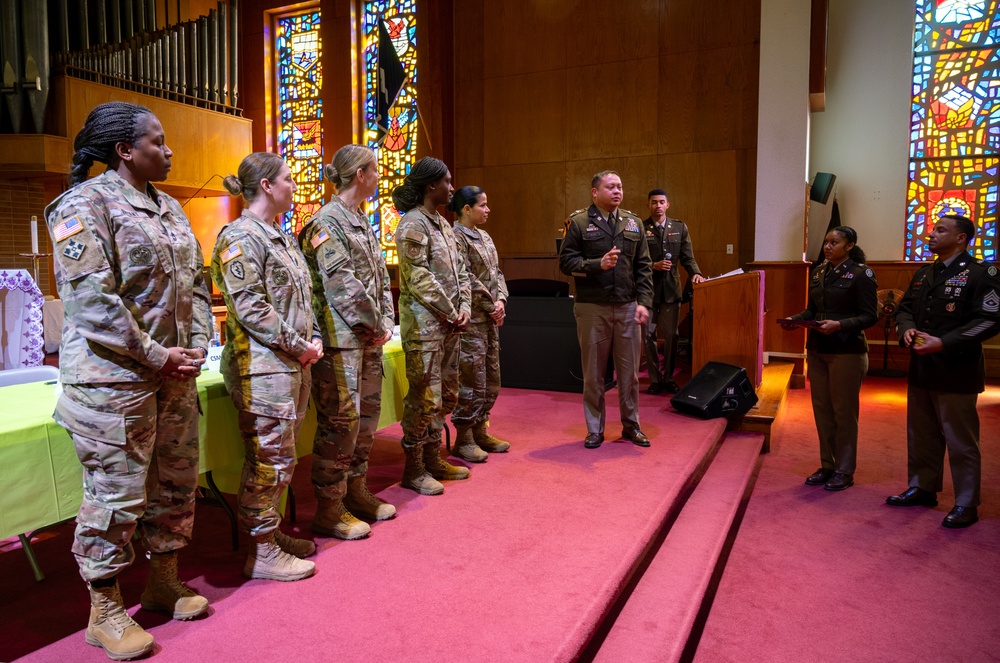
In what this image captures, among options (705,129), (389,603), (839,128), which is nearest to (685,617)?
(389,603)

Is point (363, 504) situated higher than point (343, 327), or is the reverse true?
point (343, 327)

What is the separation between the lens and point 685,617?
7.66ft

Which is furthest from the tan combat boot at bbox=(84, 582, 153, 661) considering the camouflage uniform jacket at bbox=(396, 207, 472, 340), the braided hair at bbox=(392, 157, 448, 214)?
the braided hair at bbox=(392, 157, 448, 214)

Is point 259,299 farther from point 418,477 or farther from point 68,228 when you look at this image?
point 418,477

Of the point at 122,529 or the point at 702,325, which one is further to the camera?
the point at 702,325

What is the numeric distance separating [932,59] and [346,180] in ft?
24.2

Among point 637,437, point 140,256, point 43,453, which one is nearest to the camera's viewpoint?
point 140,256

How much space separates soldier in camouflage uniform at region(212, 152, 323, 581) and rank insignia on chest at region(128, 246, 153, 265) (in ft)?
1.11

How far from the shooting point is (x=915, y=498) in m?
3.58

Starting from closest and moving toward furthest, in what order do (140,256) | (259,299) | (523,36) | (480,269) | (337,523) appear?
1. (140,256)
2. (259,299)
3. (337,523)
4. (480,269)
5. (523,36)

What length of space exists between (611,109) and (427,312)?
5477 millimetres

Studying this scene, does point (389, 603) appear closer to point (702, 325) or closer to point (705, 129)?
point (702, 325)

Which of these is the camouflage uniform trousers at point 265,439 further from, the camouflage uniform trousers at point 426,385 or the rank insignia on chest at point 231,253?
the camouflage uniform trousers at point 426,385

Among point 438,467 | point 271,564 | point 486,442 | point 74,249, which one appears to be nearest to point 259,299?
point 74,249
